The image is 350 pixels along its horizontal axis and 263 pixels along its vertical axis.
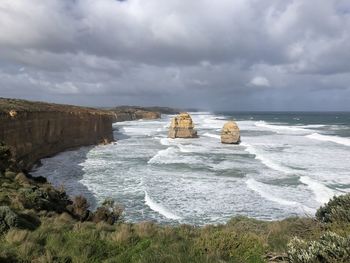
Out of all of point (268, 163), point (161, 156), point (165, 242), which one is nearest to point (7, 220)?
point (165, 242)

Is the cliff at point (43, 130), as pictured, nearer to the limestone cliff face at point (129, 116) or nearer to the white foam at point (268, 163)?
the white foam at point (268, 163)

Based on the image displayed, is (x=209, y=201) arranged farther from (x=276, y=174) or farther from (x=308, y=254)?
(x=308, y=254)

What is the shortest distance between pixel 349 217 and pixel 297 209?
10.1 metres

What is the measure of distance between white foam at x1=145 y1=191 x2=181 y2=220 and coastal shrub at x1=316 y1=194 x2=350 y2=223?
7462 mm

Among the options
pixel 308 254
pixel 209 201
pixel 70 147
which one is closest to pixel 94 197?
pixel 209 201

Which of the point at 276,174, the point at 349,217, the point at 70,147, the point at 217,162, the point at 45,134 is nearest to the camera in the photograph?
the point at 349,217

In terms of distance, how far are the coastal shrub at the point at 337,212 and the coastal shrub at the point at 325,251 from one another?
2107 millimetres

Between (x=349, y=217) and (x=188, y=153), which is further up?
(x=349, y=217)

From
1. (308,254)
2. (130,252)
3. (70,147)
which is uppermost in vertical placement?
(308,254)

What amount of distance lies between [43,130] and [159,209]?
21720 mm

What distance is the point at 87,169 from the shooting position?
2828cm

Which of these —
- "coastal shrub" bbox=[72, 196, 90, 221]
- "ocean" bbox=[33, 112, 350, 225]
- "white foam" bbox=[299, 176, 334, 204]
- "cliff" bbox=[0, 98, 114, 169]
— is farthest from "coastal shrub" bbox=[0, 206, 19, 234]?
"cliff" bbox=[0, 98, 114, 169]

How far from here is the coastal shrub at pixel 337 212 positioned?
322 inches

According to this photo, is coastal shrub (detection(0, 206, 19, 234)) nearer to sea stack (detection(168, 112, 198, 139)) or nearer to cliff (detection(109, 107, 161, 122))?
sea stack (detection(168, 112, 198, 139))
